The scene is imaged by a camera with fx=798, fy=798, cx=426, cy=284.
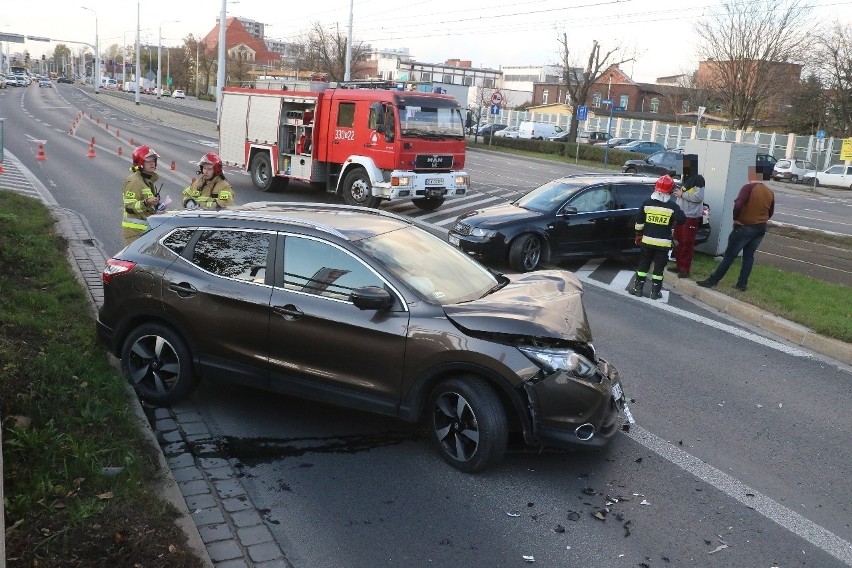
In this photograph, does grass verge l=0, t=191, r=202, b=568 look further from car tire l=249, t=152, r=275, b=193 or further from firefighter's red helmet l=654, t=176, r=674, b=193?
car tire l=249, t=152, r=275, b=193

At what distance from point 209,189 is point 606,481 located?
5.47 metres

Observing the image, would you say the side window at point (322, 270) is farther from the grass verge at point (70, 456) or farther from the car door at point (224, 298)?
the grass verge at point (70, 456)

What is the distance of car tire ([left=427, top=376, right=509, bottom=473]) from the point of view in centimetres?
505

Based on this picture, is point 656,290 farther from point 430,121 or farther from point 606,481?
point 430,121

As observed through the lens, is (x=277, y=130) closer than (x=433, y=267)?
No

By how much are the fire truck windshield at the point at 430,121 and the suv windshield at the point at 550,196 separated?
4.48m

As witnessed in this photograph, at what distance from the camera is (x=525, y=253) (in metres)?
12.2

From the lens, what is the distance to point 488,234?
39.4 feet

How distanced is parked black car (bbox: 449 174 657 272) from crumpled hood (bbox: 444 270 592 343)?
19.7ft

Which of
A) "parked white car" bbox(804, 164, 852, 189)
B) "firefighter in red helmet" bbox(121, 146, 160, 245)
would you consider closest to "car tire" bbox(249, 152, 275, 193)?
"firefighter in red helmet" bbox(121, 146, 160, 245)

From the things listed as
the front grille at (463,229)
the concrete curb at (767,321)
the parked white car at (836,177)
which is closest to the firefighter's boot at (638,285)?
the concrete curb at (767,321)

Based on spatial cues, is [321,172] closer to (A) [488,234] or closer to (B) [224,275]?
(A) [488,234]

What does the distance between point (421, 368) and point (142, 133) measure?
36877 millimetres

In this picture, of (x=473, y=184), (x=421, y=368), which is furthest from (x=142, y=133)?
(x=421, y=368)
